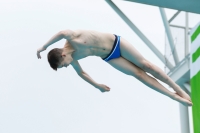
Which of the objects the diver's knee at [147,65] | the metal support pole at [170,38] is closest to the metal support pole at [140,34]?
the metal support pole at [170,38]

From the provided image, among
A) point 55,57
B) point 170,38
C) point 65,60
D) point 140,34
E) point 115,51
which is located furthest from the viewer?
point 140,34

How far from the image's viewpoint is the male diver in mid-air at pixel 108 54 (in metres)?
7.27

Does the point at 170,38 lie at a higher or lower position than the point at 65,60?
higher

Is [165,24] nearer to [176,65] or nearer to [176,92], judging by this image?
Result: [176,65]

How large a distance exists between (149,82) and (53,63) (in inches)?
73.5

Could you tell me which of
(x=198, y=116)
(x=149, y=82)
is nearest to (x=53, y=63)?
(x=149, y=82)

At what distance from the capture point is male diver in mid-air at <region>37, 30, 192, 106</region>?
7.27 m

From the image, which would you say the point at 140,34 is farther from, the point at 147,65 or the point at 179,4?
the point at 147,65

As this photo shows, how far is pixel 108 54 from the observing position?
786 cm

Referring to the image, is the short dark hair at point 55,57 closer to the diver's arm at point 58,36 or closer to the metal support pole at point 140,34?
the diver's arm at point 58,36

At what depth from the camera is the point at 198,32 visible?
10.9 m

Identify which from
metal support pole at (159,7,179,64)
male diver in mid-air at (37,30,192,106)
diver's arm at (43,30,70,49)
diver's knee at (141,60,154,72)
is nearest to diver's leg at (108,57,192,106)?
male diver in mid-air at (37,30,192,106)

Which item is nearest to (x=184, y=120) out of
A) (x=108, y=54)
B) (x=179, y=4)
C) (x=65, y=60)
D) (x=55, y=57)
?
(x=179, y=4)

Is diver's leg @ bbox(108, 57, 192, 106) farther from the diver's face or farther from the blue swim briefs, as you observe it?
the diver's face
